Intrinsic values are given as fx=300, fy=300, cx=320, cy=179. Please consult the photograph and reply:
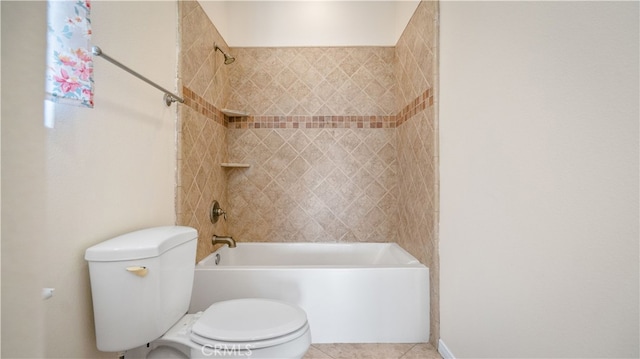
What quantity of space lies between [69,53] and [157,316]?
0.94m

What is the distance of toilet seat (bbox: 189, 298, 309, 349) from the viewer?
1.02 metres

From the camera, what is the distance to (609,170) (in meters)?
0.74

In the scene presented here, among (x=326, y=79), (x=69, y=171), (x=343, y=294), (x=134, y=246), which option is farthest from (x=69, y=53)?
(x=326, y=79)

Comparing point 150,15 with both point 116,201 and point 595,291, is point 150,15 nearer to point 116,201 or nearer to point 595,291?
point 116,201

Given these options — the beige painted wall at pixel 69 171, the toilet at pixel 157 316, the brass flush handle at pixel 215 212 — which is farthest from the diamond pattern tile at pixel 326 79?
the toilet at pixel 157 316

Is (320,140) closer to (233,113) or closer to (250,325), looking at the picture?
(233,113)

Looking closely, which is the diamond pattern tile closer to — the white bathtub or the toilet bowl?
the white bathtub

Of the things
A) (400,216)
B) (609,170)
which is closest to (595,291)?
(609,170)

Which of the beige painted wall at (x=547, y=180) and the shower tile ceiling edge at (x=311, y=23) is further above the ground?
the shower tile ceiling edge at (x=311, y=23)

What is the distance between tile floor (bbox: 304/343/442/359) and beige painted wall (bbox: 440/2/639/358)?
283 mm

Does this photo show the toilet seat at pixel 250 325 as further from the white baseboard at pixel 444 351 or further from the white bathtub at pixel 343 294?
the white baseboard at pixel 444 351

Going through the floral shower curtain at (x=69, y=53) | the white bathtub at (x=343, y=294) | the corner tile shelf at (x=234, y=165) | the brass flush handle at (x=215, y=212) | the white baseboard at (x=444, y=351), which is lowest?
the white baseboard at (x=444, y=351)

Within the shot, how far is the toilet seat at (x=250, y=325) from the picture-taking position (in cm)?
102

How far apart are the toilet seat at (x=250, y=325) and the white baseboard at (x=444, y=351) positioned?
0.90 meters
